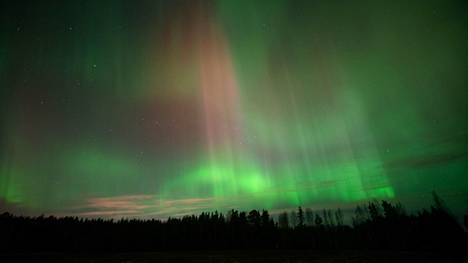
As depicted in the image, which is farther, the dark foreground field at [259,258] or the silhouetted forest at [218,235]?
the silhouetted forest at [218,235]

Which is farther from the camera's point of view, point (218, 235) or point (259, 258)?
point (218, 235)

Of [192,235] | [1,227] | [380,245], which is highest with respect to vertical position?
[1,227]

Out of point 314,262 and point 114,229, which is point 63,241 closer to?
point 114,229

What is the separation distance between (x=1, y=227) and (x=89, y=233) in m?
50.6

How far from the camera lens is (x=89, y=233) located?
434 ft

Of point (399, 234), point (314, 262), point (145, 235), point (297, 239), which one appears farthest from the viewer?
point (145, 235)

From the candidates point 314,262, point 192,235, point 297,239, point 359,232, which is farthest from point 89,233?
point 359,232

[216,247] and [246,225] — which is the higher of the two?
[246,225]

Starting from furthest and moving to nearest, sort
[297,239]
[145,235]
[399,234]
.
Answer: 1. [145,235]
2. [297,239]
3. [399,234]

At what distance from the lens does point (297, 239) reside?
12556cm

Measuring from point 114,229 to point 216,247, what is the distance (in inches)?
2440

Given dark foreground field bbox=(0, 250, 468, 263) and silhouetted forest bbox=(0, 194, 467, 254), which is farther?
silhouetted forest bbox=(0, 194, 467, 254)

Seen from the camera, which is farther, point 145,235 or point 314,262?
point 145,235

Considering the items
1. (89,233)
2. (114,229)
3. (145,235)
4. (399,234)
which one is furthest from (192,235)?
(399,234)
